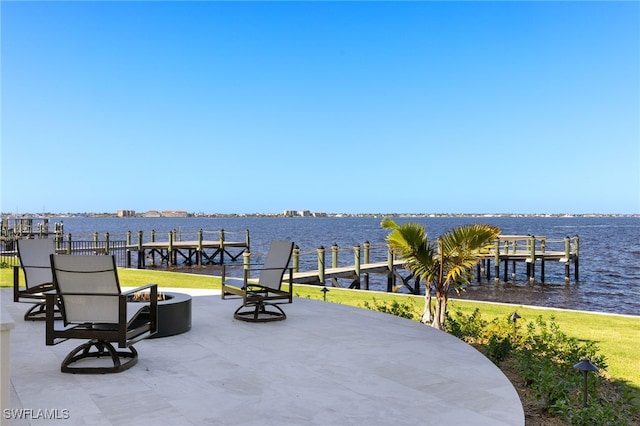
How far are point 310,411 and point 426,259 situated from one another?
4.19 metres

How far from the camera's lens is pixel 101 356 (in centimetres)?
454

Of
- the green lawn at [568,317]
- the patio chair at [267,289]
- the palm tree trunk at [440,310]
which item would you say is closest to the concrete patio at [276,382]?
the patio chair at [267,289]

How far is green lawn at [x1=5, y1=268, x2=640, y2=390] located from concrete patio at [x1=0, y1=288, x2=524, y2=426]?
2644mm

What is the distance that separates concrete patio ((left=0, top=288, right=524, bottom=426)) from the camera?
129 inches

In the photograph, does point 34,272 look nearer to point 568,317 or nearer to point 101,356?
point 101,356

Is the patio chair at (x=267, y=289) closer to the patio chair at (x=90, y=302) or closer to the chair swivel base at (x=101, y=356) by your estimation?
the chair swivel base at (x=101, y=356)

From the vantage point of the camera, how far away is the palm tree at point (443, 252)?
6977 mm

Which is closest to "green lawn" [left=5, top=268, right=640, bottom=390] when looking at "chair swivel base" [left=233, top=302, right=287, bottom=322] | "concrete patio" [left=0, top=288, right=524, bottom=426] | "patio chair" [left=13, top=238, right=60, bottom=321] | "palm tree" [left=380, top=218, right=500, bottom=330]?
"palm tree" [left=380, top=218, right=500, bottom=330]

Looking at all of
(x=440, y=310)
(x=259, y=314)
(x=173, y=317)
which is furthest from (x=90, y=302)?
(x=440, y=310)

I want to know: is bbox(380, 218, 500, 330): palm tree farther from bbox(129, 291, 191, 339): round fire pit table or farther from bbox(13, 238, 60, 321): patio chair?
bbox(13, 238, 60, 321): patio chair

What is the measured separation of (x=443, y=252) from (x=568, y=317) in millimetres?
4199

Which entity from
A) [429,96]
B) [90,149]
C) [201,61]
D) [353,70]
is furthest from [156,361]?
[90,149]

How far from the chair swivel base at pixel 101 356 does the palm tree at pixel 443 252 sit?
398 cm

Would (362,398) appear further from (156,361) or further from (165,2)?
(165,2)
